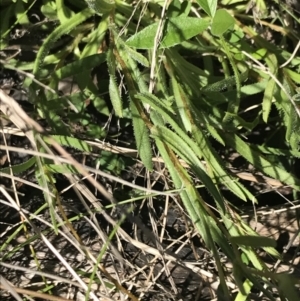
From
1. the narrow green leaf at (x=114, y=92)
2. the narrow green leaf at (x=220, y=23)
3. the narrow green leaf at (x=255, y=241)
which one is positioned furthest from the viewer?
the narrow green leaf at (x=114, y=92)

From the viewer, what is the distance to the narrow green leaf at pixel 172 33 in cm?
125

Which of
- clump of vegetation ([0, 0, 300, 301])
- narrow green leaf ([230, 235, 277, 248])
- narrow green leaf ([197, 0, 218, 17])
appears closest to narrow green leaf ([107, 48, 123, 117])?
clump of vegetation ([0, 0, 300, 301])

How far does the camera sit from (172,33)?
49.8 inches

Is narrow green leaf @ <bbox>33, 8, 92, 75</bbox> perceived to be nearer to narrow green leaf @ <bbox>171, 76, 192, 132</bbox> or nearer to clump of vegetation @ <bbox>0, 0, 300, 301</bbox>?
clump of vegetation @ <bbox>0, 0, 300, 301</bbox>

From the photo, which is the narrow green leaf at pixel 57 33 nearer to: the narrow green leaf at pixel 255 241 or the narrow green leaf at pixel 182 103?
the narrow green leaf at pixel 182 103

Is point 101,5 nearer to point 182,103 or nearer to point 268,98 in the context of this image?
point 182,103

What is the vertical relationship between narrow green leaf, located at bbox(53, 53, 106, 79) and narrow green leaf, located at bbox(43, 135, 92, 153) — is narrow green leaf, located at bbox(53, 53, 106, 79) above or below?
above

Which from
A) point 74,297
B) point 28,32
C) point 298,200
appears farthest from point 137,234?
point 28,32

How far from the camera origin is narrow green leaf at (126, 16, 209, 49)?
4.09ft

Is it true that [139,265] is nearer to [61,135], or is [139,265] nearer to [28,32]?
[61,135]

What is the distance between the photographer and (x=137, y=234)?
1.49m

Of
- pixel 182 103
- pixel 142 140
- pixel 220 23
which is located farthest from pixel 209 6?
pixel 142 140

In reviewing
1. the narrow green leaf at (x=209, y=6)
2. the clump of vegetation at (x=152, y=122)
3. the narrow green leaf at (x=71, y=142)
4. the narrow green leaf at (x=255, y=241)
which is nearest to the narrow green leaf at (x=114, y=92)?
the clump of vegetation at (x=152, y=122)

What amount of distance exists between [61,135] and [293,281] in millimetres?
690
